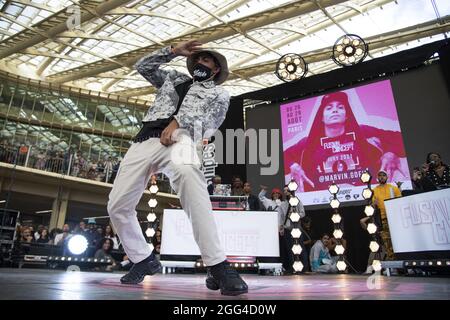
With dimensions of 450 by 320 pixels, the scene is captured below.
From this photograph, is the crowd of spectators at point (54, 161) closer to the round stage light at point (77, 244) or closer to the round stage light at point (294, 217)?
the round stage light at point (77, 244)

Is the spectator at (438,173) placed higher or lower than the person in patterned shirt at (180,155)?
higher

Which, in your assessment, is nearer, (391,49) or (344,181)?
(344,181)

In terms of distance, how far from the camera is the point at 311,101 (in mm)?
8602

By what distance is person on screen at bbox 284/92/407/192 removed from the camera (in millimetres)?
7180

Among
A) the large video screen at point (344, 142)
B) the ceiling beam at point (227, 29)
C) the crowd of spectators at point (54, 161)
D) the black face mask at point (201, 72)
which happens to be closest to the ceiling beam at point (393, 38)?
the ceiling beam at point (227, 29)

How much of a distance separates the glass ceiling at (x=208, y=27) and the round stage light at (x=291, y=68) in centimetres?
443

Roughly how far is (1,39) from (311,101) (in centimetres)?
1469

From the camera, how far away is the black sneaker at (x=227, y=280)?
4.95ft

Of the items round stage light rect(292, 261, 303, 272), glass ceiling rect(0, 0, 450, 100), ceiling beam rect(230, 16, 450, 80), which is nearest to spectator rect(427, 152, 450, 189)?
round stage light rect(292, 261, 303, 272)

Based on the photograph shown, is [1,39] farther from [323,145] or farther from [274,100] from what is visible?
[323,145]

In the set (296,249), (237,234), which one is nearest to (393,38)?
(296,249)

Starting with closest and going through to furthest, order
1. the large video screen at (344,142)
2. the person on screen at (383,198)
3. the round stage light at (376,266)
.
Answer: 1. the round stage light at (376,266)
2. the person on screen at (383,198)
3. the large video screen at (344,142)
